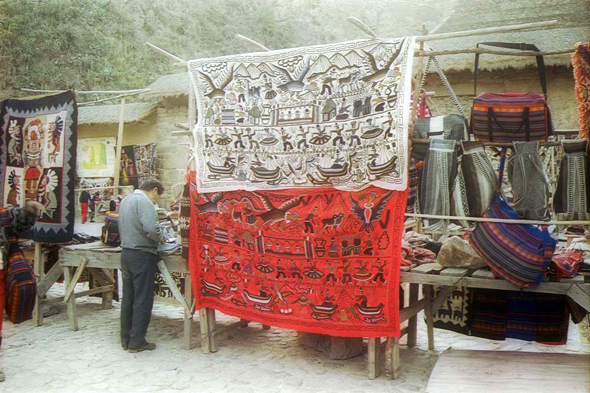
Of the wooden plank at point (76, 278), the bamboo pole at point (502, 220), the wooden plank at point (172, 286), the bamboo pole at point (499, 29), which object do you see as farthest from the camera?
the wooden plank at point (76, 278)

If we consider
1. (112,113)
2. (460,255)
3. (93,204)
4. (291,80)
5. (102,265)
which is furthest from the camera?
(93,204)

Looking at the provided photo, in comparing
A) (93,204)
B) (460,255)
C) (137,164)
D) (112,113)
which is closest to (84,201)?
(93,204)

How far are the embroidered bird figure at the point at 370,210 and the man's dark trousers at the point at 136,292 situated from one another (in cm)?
204

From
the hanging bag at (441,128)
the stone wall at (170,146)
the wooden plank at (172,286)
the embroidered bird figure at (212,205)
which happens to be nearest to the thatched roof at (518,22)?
the hanging bag at (441,128)

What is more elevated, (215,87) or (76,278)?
(215,87)

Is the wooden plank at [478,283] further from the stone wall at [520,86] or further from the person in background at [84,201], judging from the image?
the person in background at [84,201]

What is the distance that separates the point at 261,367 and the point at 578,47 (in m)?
3.45

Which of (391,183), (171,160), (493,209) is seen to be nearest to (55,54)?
(171,160)

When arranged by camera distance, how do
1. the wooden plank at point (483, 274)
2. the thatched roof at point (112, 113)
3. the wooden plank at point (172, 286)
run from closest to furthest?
the wooden plank at point (483, 274), the wooden plank at point (172, 286), the thatched roof at point (112, 113)

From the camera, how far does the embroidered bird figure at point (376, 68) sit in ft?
13.3

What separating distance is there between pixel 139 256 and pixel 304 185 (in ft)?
5.73

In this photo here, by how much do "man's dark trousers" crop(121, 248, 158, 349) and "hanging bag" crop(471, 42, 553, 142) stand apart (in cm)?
311

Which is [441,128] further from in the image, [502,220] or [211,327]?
[211,327]

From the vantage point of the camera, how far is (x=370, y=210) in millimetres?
4156
